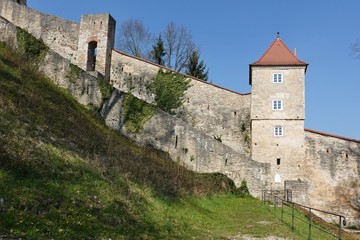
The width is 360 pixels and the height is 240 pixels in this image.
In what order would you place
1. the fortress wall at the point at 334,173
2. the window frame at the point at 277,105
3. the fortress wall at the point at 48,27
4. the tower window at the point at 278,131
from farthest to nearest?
the fortress wall at the point at 48,27
the window frame at the point at 277,105
the tower window at the point at 278,131
the fortress wall at the point at 334,173

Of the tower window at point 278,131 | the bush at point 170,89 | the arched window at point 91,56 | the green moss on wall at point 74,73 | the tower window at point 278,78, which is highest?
the arched window at point 91,56

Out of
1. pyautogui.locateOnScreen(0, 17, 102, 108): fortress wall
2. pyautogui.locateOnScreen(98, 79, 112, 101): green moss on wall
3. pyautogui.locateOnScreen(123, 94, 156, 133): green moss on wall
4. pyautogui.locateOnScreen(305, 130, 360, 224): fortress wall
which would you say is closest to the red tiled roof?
pyautogui.locateOnScreen(305, 130, 360, 224): fortress wall

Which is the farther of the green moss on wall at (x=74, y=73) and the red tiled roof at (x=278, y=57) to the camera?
the red tiled roof at (x=278, y=57)

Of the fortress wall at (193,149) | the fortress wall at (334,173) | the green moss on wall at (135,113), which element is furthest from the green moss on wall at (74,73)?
the fortress wall at (334,173)

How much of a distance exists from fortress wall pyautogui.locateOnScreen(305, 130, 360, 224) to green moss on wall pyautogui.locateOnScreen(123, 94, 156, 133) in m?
10.8

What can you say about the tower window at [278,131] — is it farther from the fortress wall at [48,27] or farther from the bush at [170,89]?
the fortress wall at [48,27]

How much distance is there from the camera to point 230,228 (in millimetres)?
11742

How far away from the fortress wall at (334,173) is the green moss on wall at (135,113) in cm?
1076

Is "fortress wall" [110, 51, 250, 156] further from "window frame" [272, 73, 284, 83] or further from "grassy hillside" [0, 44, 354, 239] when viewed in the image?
"grassy hillside" [0, 44, 354, 239]

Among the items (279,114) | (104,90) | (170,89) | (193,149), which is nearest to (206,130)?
(170,89)

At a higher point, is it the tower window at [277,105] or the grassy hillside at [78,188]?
the tower window at [277,105]

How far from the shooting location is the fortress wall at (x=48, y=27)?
29.7 m

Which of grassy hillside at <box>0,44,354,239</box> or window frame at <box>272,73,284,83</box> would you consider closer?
grassy hillside at <box>0,44,354,239</box>

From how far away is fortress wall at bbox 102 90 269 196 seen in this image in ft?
73.6
